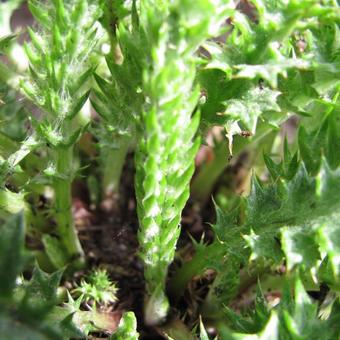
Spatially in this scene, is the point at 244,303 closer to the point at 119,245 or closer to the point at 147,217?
the point at 119,245

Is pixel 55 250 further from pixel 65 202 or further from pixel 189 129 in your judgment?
pixel 189 129

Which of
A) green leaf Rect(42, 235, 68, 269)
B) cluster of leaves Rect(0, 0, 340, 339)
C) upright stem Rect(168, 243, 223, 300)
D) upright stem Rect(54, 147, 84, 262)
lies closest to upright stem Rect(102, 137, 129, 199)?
cluster of leaves Rect(0, 0, 340, 339)

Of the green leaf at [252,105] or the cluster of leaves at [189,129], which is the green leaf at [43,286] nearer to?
the cluster of leaves at [189,129]

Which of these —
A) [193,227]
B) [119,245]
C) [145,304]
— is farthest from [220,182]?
[145,304]

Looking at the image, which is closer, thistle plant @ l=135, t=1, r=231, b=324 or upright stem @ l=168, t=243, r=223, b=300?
thistle plant @ l=135, t=1, r=231, b=324

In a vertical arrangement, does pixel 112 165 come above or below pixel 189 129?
below

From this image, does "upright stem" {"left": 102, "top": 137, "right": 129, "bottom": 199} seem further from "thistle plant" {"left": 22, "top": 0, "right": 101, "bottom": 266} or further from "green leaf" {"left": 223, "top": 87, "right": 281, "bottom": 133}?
"green leaf" {"left": 223, "top": 87, "right": 281, "bottom": 133}

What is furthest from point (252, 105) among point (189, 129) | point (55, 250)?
point (55, 250)

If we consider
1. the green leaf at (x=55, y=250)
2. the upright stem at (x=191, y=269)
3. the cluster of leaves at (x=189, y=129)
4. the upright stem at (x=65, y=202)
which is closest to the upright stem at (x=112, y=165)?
the cluster of leaves at (x=189, y=129)
